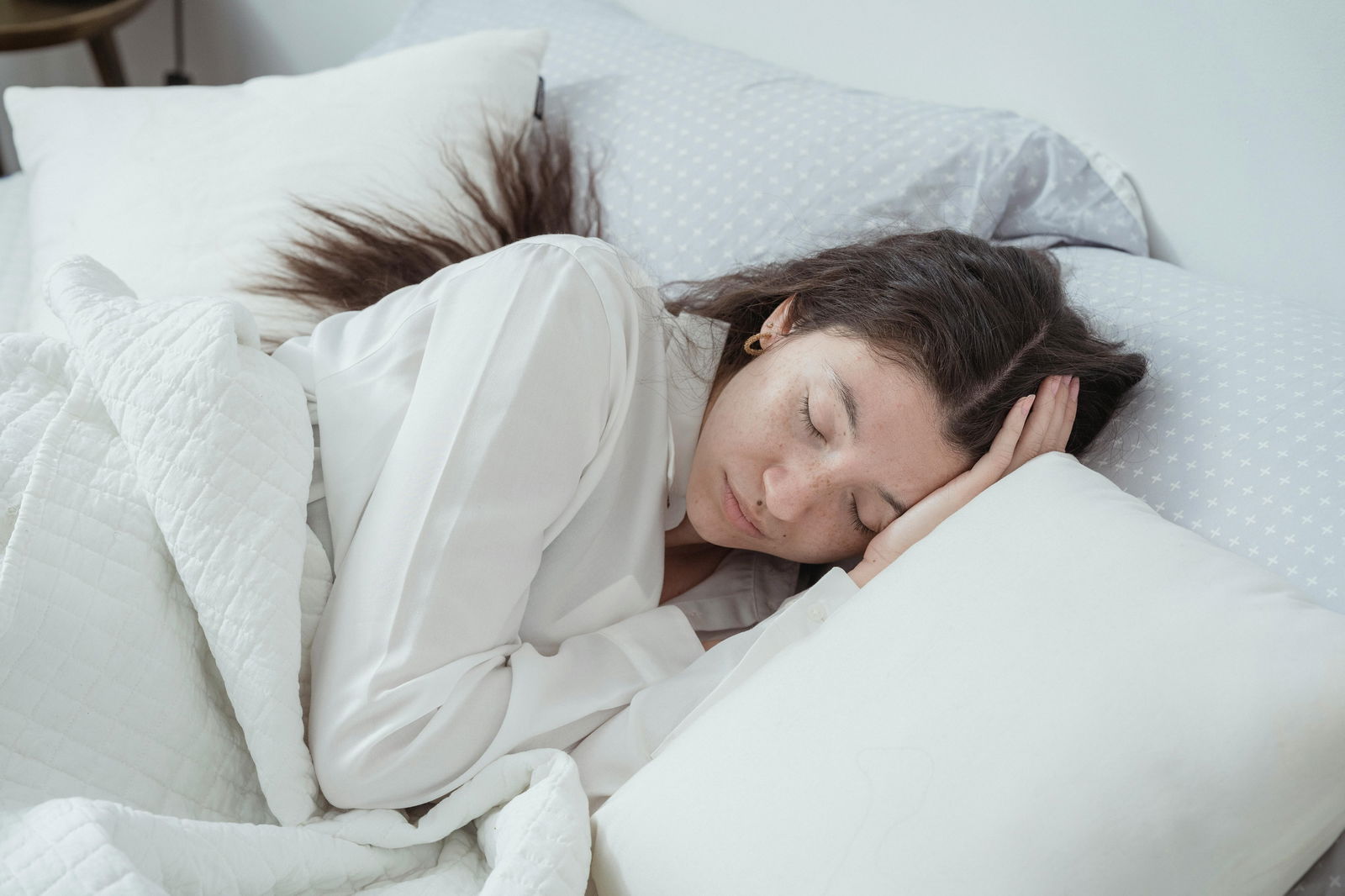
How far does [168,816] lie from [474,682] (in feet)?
0.78

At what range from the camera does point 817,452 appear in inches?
36.5

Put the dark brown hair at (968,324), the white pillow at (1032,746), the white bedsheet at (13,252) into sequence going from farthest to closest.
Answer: the white bedsheet at (13,252) → the dark brown hair at (968,324) → the white pillow at (1032,746)

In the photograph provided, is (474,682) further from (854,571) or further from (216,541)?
(854,571)

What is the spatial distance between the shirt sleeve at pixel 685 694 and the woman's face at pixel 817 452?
0.21ft

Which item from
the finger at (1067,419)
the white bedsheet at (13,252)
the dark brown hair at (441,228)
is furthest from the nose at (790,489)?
the white bedsheet at (13,252)

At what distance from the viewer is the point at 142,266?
1205mm

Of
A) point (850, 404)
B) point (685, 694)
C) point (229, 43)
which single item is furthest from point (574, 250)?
point (229, 43)

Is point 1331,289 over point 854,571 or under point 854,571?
over

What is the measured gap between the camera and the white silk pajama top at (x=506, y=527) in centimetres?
81

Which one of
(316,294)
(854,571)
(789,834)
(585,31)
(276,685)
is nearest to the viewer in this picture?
(789,834)

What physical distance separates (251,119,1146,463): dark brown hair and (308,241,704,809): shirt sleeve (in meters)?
0.21

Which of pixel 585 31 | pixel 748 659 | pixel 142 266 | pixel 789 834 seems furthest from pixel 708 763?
pixel 585 31

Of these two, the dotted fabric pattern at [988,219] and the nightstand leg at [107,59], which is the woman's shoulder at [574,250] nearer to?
the dotted fabric pattern at [988,219]

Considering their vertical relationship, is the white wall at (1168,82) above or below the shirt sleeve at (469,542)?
above
